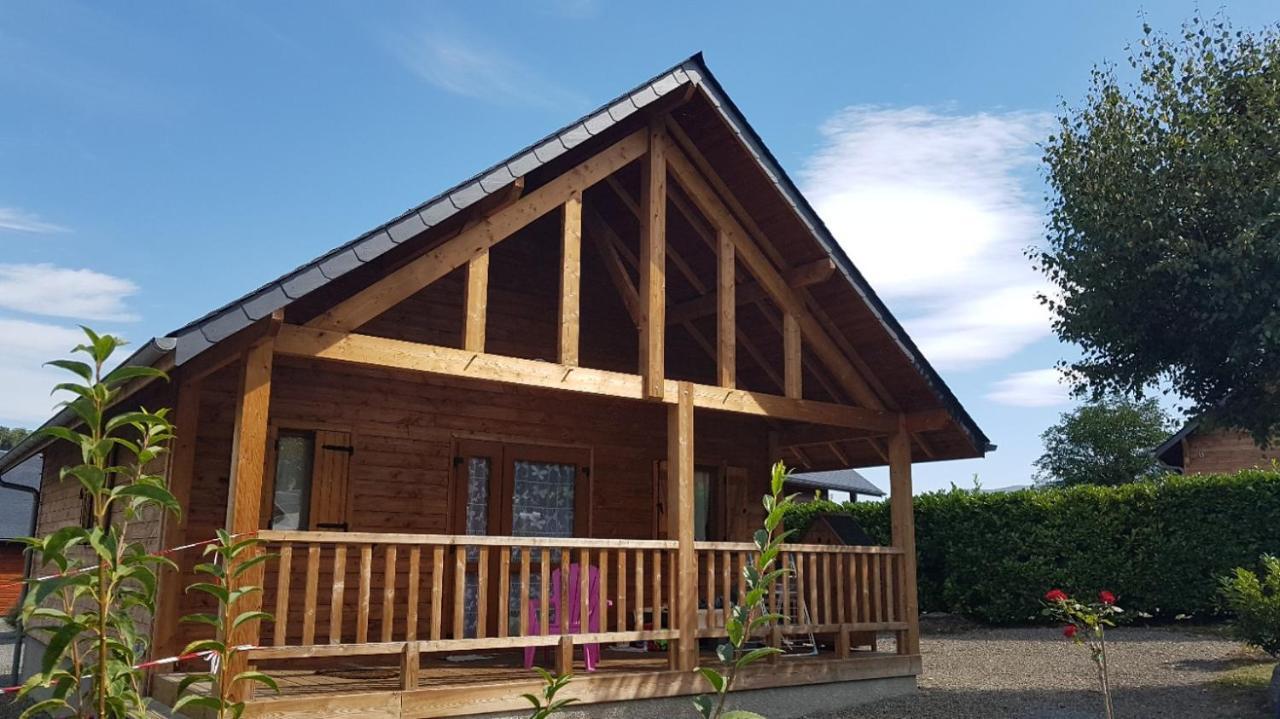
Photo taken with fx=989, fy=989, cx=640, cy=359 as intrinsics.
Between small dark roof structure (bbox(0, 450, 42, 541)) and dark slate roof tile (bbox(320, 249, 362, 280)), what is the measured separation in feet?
72.2

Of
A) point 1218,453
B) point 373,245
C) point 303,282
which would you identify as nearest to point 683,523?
point 373,245

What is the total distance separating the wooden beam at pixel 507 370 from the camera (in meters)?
6.85

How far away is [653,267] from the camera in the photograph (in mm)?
8656

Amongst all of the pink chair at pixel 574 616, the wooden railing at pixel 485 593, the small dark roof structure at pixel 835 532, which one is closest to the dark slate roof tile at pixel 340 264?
the wooden railing at pixel 485 593

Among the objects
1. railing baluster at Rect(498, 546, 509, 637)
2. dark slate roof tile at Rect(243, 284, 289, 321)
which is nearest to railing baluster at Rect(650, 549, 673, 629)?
railing baluster at Rect(498, 546, 509, 637)

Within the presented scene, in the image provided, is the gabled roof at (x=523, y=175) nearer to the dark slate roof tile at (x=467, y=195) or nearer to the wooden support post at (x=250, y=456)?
the dark slate roof tile at (x=467, y=195)

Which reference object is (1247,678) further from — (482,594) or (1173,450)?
(1173,450)

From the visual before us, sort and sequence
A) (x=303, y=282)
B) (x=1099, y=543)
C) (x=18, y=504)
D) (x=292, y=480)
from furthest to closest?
(x=18, y=504) < (x=1099, y=543) < (x=292, y=480) < (x=303, y=282)

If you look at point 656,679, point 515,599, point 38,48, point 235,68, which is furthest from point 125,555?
point 38,48

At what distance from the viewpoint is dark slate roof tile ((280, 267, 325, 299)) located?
6.34 m

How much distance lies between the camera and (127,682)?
1.78 metres

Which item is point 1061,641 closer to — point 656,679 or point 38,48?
point 656,679

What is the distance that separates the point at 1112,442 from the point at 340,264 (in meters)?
36.3

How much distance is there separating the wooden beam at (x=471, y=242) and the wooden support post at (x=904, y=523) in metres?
4.19
